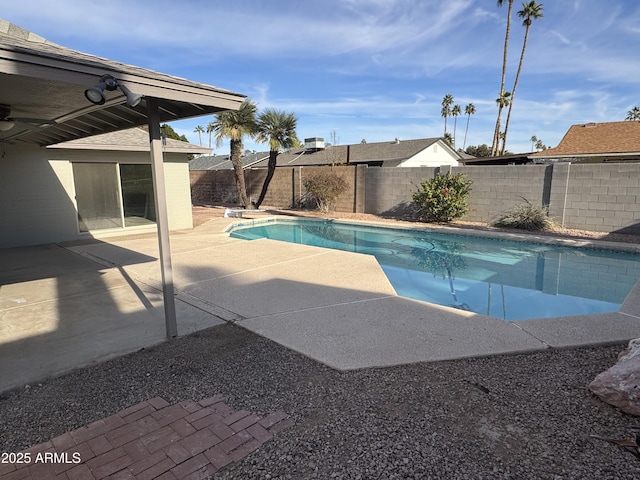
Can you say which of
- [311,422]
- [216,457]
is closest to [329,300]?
[311,422]

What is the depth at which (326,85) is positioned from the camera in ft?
82.7

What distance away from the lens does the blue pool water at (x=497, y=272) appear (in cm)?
672

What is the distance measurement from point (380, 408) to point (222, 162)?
3792cm

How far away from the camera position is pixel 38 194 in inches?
400

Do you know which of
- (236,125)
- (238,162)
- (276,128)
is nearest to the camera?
(236,125)

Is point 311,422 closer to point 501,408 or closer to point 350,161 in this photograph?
point 501,408

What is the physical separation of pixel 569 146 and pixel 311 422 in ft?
77.3

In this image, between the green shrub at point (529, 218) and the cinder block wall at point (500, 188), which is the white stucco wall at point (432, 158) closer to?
the cinder block wall at point (500, 188)

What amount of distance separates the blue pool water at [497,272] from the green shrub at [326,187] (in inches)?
152

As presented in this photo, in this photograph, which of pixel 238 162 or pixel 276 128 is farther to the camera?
pixel 238 162

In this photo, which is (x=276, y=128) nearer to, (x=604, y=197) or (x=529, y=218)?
(x=529, y=218)

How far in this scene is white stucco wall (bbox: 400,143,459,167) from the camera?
29297 millimetres

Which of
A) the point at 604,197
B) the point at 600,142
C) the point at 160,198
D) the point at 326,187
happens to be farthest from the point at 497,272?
the point at 600,142

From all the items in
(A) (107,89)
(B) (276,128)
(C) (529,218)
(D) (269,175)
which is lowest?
(C) (529,218)
